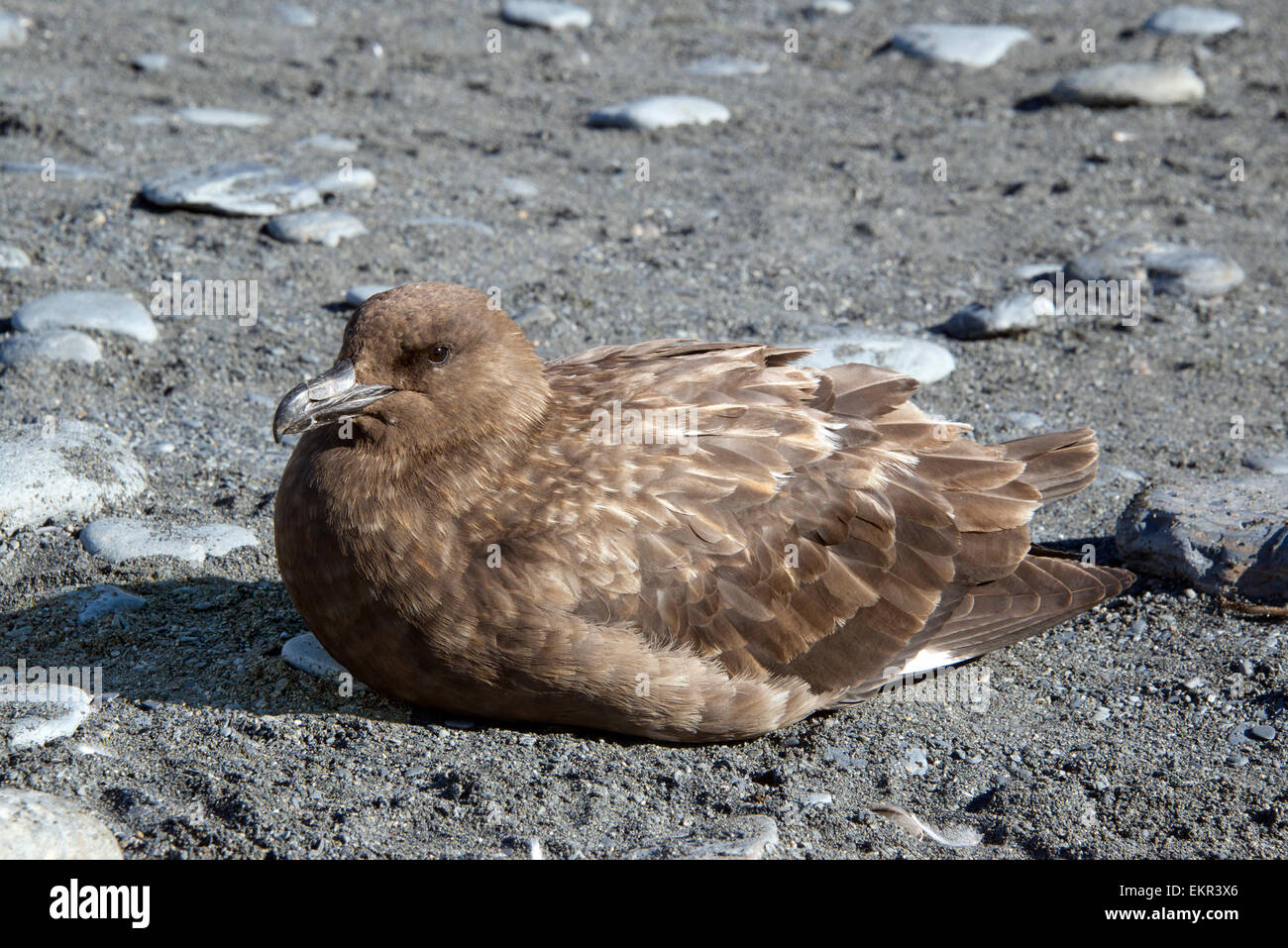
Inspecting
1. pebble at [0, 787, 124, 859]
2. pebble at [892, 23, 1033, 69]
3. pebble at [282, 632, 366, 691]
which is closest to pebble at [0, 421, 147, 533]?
pebble at [282, 632, 366, 691]

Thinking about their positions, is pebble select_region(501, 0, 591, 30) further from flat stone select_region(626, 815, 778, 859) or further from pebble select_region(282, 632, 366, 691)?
flat stone select_region(626, 815, 778, 859)

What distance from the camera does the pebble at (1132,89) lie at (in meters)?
10.1

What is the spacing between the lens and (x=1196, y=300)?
751cm

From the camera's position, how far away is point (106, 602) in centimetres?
463

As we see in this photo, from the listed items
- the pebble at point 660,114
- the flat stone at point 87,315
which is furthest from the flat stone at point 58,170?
the pebble at point 660,114

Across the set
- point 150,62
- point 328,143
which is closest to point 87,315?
point 328,143

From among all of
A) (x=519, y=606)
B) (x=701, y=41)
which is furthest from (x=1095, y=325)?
(x=701, y=41)

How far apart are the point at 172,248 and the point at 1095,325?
4.75 meters

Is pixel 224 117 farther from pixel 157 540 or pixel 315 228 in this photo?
pixel 157 540

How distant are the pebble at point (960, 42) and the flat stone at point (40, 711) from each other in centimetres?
869

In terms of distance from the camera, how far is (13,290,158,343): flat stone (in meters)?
6.39

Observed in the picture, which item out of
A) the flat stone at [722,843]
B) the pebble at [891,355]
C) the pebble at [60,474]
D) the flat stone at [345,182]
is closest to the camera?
the flat stone at [722,843]

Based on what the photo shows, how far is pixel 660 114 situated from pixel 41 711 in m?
6.62

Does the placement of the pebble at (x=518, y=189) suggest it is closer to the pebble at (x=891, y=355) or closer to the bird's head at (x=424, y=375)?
the pebble at (x=891, y=355)
